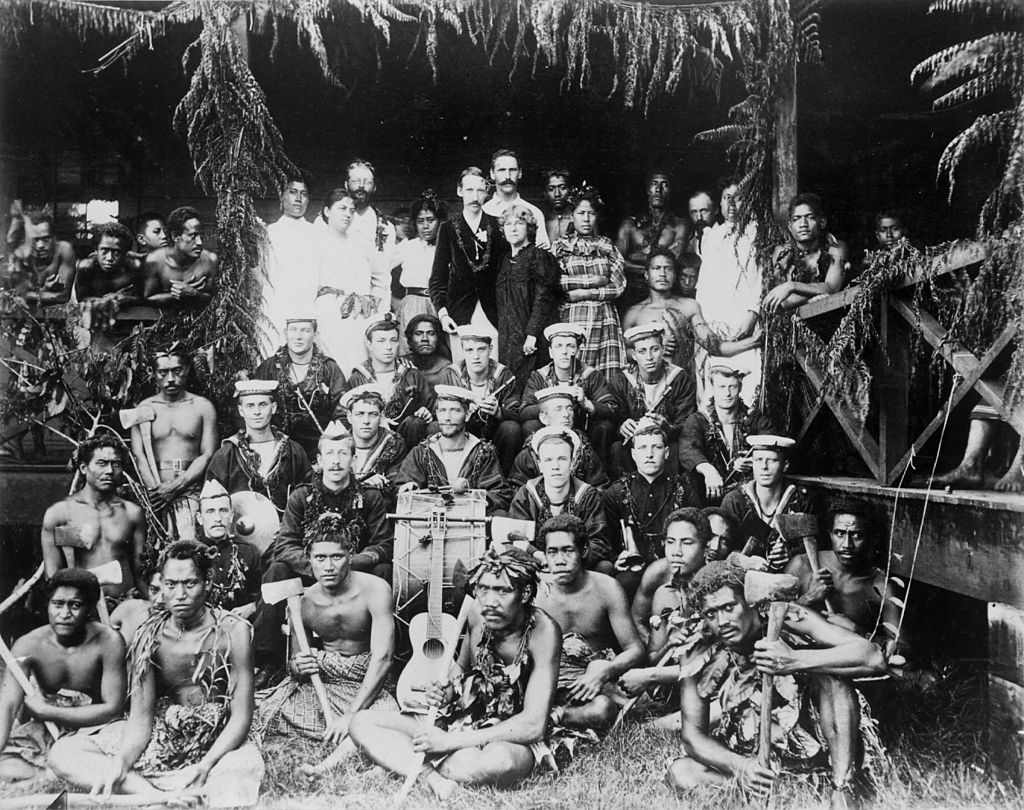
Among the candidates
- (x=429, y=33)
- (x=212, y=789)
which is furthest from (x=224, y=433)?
(x=429, y=33)

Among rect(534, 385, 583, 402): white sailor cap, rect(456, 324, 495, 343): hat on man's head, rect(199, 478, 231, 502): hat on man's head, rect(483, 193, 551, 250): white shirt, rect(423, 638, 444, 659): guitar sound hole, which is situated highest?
rect(483, 193, 551, 250): white shirt

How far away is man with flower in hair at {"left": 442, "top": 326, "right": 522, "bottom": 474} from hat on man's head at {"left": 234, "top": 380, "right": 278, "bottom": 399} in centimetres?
90

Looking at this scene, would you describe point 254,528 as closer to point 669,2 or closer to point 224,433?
point 224,433

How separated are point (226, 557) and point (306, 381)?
0.97m

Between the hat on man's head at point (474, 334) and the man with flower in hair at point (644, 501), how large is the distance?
901 millimetres

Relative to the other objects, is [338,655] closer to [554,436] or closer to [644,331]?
[554,436]

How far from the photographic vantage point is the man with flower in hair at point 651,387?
4.89m

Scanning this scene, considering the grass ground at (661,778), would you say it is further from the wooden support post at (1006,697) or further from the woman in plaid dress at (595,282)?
the woman in plaid dress at (595,282)

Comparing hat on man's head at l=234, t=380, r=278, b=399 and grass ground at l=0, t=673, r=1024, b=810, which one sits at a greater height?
hat on man's head at l=234, t=380, r=278, b=399

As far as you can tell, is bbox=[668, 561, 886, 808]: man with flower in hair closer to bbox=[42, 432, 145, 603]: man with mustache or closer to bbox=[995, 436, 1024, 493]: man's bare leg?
bbox=[995, 436, 1024, 493]: man's bare leg

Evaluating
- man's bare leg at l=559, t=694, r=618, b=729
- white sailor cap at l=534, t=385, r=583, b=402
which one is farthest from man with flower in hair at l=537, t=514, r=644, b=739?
white sailor cap at l=534, t=385, r=583, b=402

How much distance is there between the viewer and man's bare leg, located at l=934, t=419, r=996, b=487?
4566 millimetres

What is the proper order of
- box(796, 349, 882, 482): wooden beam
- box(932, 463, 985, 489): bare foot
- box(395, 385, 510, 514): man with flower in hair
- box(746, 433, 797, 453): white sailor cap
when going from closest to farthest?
box(932, 463, 985, 489): bare foot < box(796, 349, 882, 482): wooden beam < box(395, 385, 510, 514): man with flower in hair < box(746, 433, 797, 453): white sailor cap

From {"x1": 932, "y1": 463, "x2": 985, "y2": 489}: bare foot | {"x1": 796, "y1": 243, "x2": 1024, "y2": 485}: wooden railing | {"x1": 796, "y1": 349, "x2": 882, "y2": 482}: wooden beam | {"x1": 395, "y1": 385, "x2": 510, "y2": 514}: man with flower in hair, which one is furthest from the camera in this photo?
{"x1": 395, "y1": 385, "x2": 510, "y2": 514}: man with flower in hair
